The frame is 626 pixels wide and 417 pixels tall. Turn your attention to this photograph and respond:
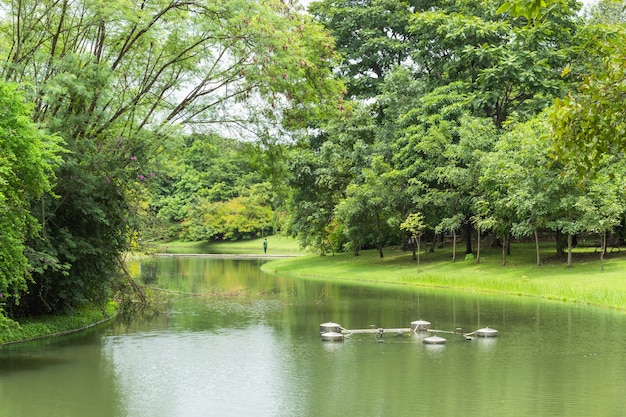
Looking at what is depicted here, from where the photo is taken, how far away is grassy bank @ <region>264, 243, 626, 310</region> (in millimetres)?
24031

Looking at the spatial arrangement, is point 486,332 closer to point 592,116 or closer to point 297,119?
point 297,119

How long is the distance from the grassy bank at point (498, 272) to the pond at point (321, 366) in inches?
73.3

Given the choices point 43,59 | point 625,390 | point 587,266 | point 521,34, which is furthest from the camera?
point 521,34

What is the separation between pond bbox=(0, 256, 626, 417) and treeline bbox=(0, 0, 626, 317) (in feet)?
6.21

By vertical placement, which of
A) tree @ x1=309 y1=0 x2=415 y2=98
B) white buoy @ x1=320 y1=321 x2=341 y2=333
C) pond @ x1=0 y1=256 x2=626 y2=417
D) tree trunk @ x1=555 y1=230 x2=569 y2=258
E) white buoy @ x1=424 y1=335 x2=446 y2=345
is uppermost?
tree @ x1=309 y1=0 x2=415 y2=98

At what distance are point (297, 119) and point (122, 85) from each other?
4387 millimetres

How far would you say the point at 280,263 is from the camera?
4609 centimetres

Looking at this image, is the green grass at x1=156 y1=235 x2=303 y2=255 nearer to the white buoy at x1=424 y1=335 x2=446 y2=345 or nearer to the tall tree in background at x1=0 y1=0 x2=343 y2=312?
the tall tree in background at x1=0 y1=0 x2=343 y2=312

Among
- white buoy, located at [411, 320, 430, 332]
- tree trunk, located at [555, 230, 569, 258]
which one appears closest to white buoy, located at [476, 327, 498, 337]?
white buoy, located at [411, 320, 430, 332]

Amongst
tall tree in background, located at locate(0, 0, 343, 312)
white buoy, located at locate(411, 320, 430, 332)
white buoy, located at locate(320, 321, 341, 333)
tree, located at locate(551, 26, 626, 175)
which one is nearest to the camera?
tree, located at locate(551, 26, 626, 175)

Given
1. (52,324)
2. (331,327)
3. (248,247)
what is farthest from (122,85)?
(248,247)

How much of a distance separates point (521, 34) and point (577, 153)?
26594 mm

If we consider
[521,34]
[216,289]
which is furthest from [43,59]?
[521,34]

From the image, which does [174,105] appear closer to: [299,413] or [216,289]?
[299,413]
